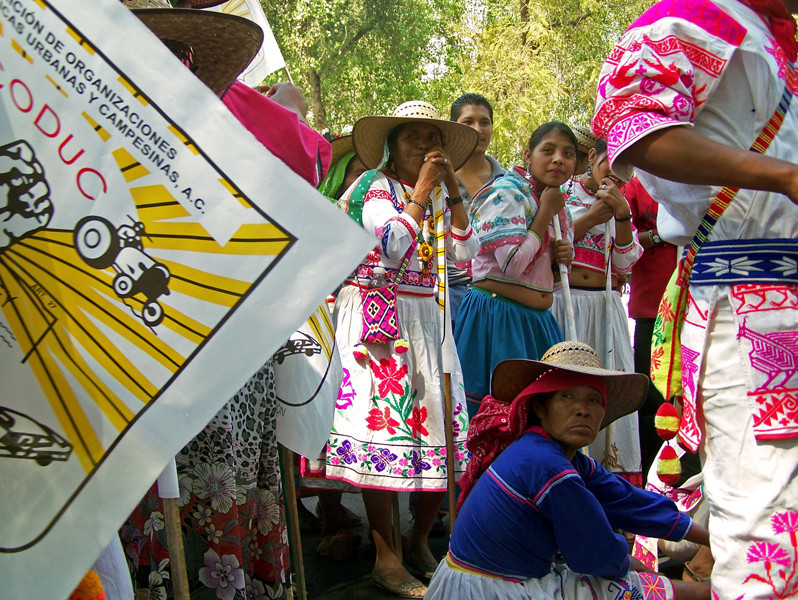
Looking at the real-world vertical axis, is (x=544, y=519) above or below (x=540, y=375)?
below

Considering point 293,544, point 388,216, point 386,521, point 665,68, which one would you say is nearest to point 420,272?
point 388,216

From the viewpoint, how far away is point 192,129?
106 cm

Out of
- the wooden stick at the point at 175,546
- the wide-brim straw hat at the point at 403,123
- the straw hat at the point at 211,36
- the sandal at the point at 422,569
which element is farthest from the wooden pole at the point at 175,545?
the wide-brim straw hat at the point at 403,123

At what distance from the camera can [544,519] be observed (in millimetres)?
2559

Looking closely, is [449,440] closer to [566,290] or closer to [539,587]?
[566,290]

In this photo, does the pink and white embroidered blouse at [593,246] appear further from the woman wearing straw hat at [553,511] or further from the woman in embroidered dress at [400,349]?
the woman wearing straw hat at [553,511]

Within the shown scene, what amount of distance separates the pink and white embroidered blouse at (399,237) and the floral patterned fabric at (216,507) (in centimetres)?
128

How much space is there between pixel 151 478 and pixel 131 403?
0.33ft

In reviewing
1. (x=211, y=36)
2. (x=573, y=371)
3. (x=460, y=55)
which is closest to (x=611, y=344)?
(x=573, y=371)

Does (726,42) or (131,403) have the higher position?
(726,42)

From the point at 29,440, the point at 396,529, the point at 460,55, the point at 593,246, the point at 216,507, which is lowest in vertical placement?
the point at 396,529

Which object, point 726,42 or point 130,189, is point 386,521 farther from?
point 130,189

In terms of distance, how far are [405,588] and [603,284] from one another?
2.21m

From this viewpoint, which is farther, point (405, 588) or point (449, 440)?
point (449, 440)
